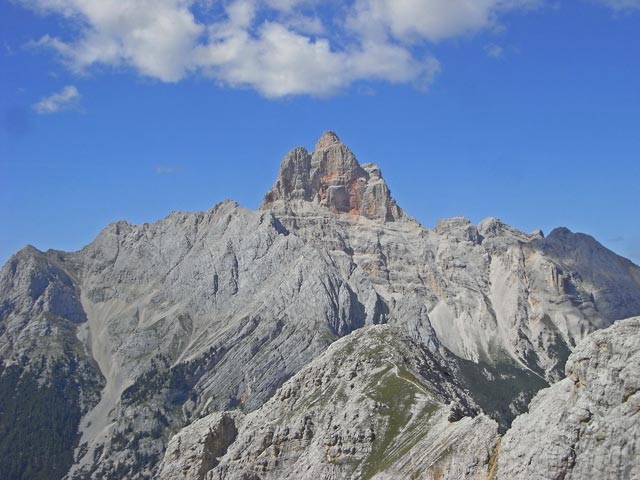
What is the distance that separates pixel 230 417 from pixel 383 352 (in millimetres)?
21384

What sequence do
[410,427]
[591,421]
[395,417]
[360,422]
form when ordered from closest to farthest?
[591,421], [410,427], [395,417], [360,422]

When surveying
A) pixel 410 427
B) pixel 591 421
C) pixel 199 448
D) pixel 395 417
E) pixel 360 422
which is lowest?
pixel 591 421

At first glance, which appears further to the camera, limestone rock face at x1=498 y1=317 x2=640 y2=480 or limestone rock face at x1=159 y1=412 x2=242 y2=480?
limestone rock face at x1=159 y1=412 x2=242 y2=480

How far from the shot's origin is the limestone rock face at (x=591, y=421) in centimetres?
6331

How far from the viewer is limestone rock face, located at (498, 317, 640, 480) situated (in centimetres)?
6331

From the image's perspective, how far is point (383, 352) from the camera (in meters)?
121

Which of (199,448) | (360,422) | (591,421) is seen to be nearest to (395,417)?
(360,422)

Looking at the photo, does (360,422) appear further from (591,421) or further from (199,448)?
(591,421)

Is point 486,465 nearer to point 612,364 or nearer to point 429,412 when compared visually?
point 612,364

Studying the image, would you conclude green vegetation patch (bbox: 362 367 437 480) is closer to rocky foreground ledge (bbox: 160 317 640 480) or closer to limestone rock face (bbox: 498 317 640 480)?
rocky foreground ledge (bbox: 160 317 640 480)

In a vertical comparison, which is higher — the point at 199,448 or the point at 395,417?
the point at 199,448

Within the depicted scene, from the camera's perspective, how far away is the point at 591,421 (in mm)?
65875

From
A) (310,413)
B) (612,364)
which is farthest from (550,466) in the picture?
(310,413)

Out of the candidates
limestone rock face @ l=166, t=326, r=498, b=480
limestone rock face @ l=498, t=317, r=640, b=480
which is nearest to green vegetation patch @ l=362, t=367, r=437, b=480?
limestone rock face @ l=166, t=326, r=498, b=480
